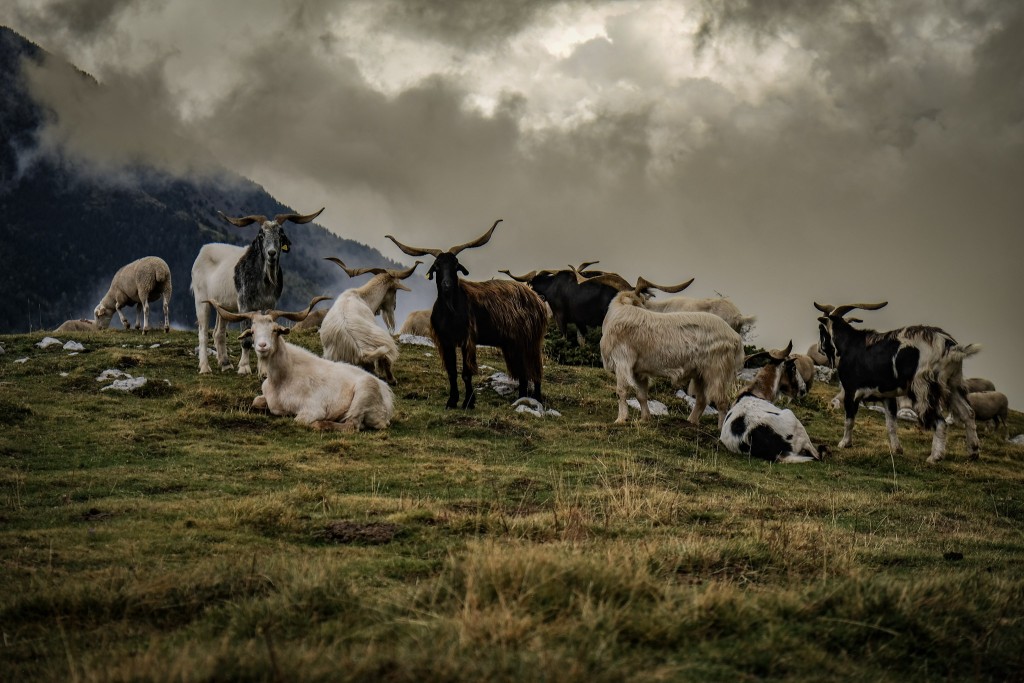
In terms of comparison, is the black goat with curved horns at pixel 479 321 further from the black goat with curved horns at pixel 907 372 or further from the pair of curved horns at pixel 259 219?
the black goat with curved horns at pixel 907 372

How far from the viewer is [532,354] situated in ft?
51.4

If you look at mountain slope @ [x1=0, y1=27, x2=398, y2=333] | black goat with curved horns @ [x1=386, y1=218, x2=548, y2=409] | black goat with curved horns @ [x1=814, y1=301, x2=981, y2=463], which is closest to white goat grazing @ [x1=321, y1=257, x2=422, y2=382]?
black goat with curved horns @ [x1=386, y1=218, x2=548, y2=409]

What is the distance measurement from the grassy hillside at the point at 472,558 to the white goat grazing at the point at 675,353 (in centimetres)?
192

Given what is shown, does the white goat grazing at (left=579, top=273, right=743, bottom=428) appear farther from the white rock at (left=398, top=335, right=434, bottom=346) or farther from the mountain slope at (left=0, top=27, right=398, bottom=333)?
the mountain slope at (left=0, top=27, right=398, bottom=333)

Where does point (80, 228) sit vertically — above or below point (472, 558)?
above

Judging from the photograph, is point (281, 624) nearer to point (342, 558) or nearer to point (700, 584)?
point (342, 558)

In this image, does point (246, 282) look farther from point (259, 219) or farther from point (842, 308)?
point (842, 308)

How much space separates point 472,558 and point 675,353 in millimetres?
9836

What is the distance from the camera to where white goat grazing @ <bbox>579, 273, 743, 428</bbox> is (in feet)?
45.8

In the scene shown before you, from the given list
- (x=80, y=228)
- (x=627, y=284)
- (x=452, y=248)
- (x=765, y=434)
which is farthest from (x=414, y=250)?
(x=80, y=228)

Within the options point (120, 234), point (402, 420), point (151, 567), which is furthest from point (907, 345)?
point (120, 234)

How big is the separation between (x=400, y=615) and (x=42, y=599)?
200 centimetres

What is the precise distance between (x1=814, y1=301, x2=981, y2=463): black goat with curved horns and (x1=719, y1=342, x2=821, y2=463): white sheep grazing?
75.2 inches

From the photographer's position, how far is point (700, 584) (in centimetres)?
Answer: 502
